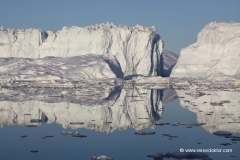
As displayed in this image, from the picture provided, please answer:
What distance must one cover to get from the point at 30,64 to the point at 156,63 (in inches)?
473

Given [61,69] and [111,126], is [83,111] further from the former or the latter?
[61,69]

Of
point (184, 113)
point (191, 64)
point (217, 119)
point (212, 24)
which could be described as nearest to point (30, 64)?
point (191, 64)

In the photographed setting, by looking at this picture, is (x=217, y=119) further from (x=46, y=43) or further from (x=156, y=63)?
(x=46, y=43)

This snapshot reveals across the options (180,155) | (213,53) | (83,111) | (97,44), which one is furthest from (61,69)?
(180,155)

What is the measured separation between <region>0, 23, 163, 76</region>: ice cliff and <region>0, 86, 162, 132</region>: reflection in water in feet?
52.2

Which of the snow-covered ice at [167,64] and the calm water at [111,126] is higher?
the snow-covered ice at [167,64]

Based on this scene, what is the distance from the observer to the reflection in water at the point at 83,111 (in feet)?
47.1

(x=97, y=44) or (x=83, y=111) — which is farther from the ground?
(x=97, y=44)

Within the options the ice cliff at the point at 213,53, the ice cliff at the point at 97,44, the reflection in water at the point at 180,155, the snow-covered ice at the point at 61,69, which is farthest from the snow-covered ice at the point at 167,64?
the reflection in water at the point at 180,155

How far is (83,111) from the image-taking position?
16.9 m

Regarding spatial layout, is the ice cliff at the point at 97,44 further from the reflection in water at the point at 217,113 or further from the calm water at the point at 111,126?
the calm water at the point at 111,126

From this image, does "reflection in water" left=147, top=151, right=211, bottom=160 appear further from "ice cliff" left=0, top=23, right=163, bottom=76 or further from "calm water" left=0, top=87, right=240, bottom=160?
"ice cliff" left=0, top=23, right=163, bottom=76

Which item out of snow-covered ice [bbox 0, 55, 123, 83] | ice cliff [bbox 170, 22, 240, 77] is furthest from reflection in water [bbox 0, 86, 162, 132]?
ice cliff [bbox 170, 22, 240, 77]

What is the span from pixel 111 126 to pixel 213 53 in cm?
2786
